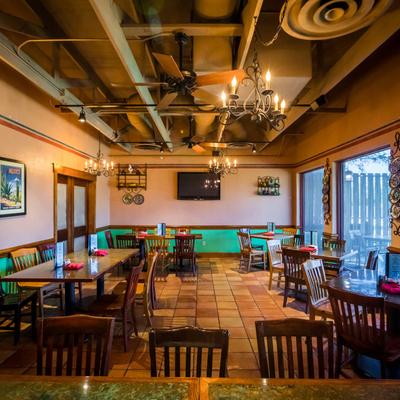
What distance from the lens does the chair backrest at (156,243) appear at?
5.47m

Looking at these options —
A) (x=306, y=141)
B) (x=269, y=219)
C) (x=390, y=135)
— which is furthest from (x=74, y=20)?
(x=269, y=219)

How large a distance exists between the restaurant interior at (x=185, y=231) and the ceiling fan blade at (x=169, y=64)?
0.06ft

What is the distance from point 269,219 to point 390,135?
4257mm

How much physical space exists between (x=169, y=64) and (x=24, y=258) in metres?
3.12

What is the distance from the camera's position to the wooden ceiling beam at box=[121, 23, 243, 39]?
2658mm

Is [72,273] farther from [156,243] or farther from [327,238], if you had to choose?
[327,238]

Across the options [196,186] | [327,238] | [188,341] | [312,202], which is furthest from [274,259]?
[188,341]

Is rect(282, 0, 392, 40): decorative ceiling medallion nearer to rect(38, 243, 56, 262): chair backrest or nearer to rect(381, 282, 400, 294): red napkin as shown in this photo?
rect(381, 282, 400, 294): red napkin

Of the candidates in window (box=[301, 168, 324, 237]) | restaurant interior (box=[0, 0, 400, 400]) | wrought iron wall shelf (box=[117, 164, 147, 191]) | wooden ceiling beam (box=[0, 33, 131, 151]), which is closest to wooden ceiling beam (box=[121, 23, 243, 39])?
restaurant interior (box=[0, 0, 400, 400])

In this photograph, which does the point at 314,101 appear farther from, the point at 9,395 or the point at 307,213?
the point at 9,395

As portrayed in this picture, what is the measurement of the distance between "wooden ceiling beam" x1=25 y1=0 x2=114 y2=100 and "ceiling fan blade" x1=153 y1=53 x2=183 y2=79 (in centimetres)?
157

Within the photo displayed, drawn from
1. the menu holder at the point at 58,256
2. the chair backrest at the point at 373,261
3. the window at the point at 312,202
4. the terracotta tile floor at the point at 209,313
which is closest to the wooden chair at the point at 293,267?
the terracotta tile floor at the point at 209,313

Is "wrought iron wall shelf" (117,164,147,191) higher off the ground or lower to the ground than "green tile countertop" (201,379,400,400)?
higher

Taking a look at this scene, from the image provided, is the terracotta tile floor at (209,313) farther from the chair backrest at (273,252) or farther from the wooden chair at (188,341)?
the wooden chair at (188,341)
